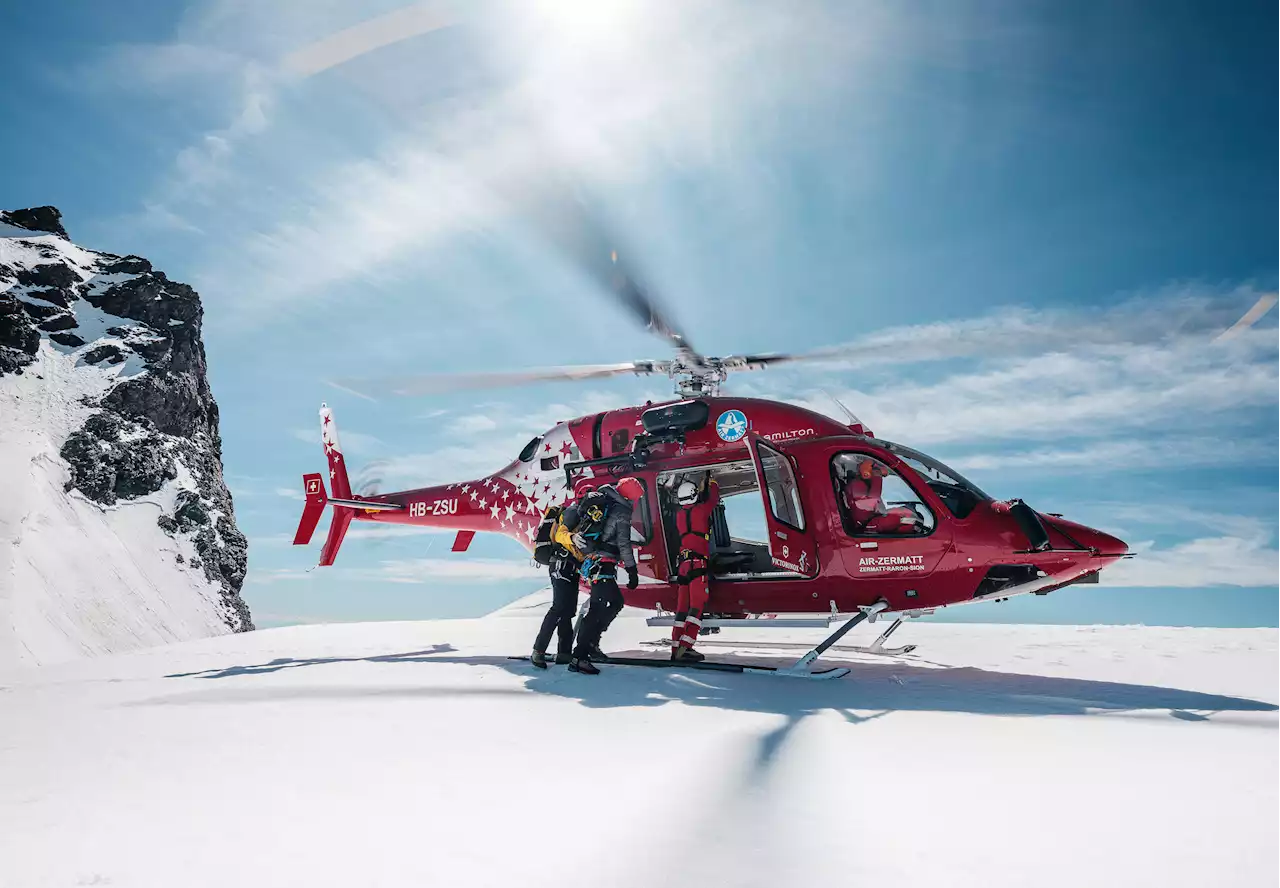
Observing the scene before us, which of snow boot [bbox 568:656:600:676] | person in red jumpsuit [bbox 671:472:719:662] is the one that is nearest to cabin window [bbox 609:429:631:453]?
person in red jumpsuit [bbox 671:472:719:662]

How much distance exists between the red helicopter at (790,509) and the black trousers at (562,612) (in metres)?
1.22

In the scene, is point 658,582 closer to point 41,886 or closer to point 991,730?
point 991,730

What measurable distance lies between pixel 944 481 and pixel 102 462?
168 ft

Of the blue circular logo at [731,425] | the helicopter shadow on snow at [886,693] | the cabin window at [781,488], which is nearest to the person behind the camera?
the helicopter shadow on snow at [886,693]

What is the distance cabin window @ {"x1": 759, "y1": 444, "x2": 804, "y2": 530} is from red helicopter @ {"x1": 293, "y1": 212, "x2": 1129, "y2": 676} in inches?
0.7

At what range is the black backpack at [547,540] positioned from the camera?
732cm

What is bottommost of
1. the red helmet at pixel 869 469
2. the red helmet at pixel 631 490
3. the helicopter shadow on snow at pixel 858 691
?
the helicopter shadow on snow at pixel 858 691

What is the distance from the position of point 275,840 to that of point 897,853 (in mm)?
2093

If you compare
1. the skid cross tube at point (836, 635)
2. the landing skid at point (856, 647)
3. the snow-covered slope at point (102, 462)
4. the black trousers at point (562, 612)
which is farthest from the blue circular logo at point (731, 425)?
the snow-covered slope at point (102, 462)

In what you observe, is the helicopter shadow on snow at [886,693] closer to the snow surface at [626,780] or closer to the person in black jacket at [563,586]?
the snow surface at [626,780]

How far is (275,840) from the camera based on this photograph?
2.51 meters

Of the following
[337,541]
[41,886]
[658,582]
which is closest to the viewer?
[41,886]

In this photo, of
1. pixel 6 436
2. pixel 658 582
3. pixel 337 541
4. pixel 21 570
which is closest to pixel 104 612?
pixel 21 570

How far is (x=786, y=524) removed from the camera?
7.76 meters
